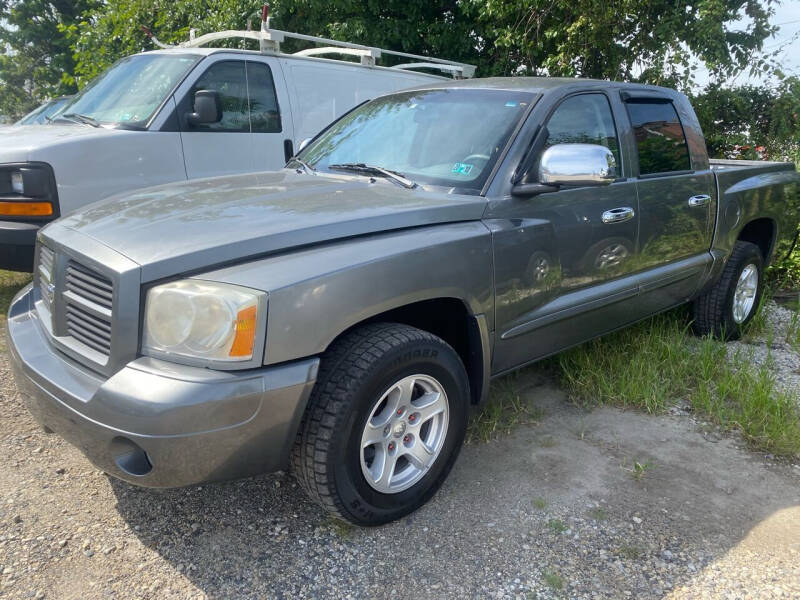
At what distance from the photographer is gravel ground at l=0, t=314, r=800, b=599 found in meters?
2.28

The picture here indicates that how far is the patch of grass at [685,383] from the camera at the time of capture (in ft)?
11.2

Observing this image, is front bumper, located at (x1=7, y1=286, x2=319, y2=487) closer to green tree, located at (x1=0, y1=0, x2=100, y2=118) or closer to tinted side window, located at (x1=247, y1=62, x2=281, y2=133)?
tinted side window, located at (x1=247, y1=62, x2=281, y2=133)

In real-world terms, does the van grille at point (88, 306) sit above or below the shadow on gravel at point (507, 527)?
above

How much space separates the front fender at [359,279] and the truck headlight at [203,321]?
0.17 ft

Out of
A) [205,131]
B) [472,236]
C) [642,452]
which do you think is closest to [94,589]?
[472,236]

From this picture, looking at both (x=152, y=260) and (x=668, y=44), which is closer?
(x=152, y=260)

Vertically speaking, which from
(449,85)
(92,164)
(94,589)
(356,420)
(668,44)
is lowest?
(94,589)

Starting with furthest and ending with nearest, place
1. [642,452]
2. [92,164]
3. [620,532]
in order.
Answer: [92,164]
[642,452]
[620,532]

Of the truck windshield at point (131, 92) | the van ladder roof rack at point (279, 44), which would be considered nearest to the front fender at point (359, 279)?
the truck windshield at point (131, 92)

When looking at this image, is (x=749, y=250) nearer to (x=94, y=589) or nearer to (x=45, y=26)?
(x=94, y=589)

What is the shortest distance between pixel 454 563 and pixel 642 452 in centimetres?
130

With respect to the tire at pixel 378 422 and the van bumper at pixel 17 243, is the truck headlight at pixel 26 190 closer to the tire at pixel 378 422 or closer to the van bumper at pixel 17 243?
the van bumper at pixel 17 243

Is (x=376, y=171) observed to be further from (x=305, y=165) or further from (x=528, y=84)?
(x=528, y=84)

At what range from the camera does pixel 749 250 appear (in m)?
4.79
